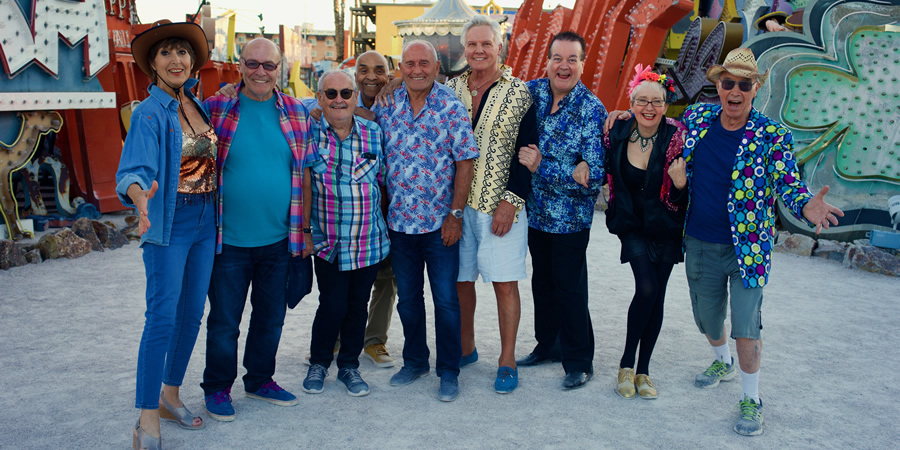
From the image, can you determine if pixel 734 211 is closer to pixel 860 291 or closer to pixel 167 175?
pixel 167 175

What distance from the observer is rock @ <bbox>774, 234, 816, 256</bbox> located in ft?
25.9

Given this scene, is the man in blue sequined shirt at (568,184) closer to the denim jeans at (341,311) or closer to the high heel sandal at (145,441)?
the denim jeans at (341,311)

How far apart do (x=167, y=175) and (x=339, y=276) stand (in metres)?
1.13

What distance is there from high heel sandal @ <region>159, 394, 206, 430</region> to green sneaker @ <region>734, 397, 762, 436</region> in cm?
274

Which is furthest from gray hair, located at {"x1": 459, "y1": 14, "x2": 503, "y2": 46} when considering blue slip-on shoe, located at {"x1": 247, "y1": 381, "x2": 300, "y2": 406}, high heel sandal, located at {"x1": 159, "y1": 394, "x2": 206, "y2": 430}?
high heel sandal, located at {"x1": 159, "y1": 394, "x2": 206, "y2": 430}

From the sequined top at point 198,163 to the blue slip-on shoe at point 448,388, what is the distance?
1675mm

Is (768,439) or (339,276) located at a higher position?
(339,276)

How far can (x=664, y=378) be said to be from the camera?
4230 mm

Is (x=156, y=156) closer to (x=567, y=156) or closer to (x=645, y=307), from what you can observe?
(x=567, y=156)

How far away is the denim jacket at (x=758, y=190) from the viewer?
3486mm

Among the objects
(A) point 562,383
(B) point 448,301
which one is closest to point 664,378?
(A) point 562,383

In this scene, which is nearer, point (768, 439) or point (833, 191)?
point (768, 439)

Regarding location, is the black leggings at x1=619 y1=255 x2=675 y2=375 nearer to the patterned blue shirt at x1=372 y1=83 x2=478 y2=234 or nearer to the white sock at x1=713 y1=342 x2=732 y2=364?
the white sock at x1=713 y1=342 x2=732 y2=364

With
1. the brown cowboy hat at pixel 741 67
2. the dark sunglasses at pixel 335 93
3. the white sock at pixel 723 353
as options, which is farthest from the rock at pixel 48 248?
the brown cowboy hat at pixel 741 67
